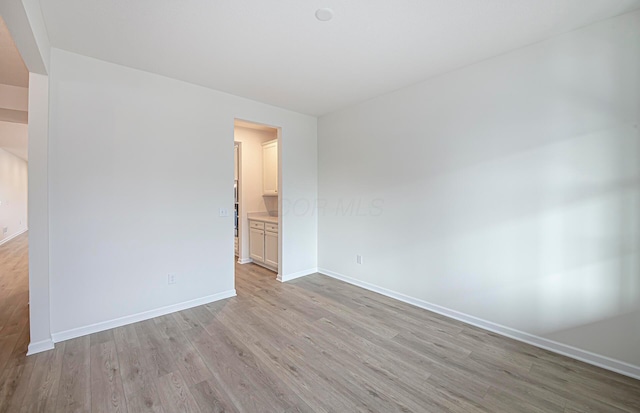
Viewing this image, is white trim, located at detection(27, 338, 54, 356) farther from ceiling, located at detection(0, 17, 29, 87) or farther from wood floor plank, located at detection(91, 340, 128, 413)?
ceiling, located at detection(0, 17, 29, 87)

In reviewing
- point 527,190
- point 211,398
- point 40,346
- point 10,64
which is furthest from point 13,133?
point 527,190

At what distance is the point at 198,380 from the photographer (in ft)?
6.38

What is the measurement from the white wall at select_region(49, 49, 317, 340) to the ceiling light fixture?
1.92m

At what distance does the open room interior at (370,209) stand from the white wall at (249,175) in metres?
1.45

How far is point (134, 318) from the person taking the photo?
281 centimetres

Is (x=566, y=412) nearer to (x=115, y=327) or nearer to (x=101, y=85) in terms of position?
(x=115, y=327)

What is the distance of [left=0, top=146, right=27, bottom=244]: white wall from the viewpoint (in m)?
7.19

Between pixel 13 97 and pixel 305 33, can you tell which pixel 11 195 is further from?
pixel 305 33

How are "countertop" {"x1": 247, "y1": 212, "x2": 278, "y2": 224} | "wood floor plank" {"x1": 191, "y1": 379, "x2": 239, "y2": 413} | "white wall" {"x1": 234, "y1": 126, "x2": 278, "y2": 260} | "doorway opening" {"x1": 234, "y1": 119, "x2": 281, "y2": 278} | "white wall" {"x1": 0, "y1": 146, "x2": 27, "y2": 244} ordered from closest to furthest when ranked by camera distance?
"wood floor plank" {"x1": 191, "y1": 379, "x2": 239, "y2": 413} < "countertop" {"x1": 247, "y1": 212, "x2": 278, "y2": 224} < "doorway opening" {"x1": 234, "y1": 119, "x2": 281, "y2": 278} < "white wall" {"x1": 234, "y1": 126, "x2": 278, "y2": 260} < "white wall" {"x1": 0, "y1": 146, "x2": 27, "y2": 244}

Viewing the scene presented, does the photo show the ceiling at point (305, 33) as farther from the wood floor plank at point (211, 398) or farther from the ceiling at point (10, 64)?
the wood floor plank at point (211, 398)

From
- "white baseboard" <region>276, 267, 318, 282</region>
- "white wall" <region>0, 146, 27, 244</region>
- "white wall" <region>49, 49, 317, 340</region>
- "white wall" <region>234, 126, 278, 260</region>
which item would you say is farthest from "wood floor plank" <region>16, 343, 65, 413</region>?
"white wall" <region>0, 146, 27, 244</region>

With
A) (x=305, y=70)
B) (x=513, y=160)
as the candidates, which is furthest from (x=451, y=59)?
(x=305, y=70)

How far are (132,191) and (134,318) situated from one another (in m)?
1.36

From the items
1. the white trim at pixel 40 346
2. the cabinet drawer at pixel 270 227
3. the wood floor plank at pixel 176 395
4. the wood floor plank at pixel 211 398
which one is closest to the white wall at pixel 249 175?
the cabinet drawer at pixel 270 227
